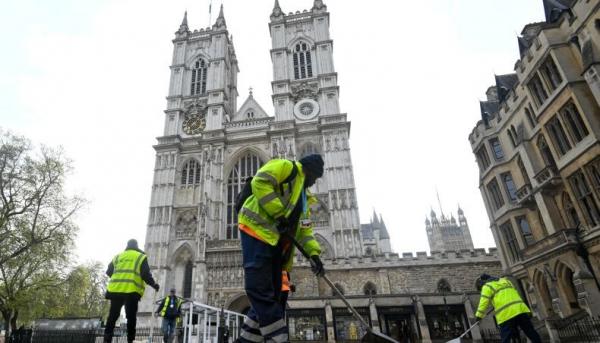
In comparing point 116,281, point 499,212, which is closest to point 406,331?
point 499,212

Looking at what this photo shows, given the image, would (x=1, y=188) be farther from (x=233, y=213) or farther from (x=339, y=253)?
(x=339, y=253)

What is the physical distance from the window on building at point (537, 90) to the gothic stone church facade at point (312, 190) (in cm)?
885

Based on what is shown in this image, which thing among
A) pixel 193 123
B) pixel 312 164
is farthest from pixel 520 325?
pixel 193 123

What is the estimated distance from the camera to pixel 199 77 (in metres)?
36.7

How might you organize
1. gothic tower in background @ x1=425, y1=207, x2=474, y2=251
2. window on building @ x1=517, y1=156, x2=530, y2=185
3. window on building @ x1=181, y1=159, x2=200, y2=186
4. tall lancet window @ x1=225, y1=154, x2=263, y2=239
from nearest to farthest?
window on building @ x1=517, y1=156, x2=530, y2=185 < tall lancet window @ x1=225, y1=154, x2=263, y2=239 < window on building @ x1=181, y1=159, x2=200, y2=186 < gothic tower in background @ x1=425, y1=207, x2=474, y2=251

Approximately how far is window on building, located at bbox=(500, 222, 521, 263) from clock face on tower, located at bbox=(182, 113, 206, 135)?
26.8 m

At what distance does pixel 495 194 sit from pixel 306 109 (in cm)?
1882

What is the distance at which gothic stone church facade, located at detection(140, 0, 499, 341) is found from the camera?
52.3 ft

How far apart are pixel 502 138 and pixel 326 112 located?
16.2 metres

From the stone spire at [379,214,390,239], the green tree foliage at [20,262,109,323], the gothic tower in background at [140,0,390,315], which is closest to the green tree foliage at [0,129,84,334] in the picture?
the green tree foliage at [20,262,109,323]

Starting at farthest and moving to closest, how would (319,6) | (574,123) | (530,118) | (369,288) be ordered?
1. (319,6)
2. (369,288)
3. (530,118)
4. (574,123)

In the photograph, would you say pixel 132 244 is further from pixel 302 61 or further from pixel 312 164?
pixel 302 61

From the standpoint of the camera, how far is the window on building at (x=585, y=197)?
11.8 meters

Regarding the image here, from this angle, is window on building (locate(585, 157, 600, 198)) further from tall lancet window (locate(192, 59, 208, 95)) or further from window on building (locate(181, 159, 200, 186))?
tall lancet window (locate(192, 59, 208, 95))
